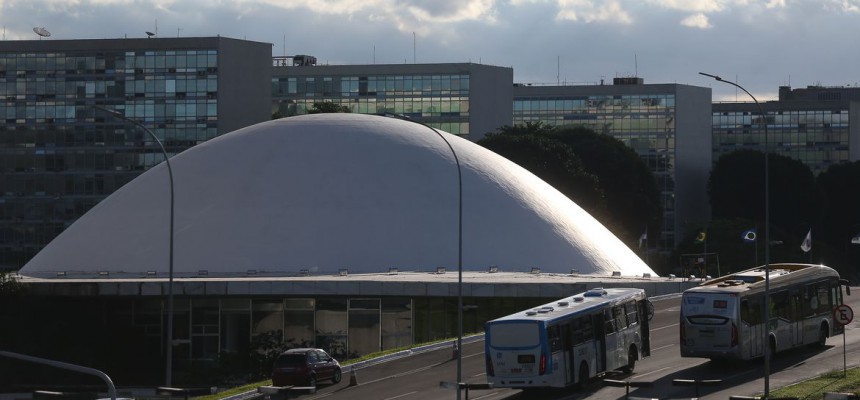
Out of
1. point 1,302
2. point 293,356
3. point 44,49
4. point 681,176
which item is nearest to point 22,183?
point 44,49

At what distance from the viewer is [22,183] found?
482 ft

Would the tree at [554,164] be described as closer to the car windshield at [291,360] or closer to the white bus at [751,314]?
the white bus at [751,314]

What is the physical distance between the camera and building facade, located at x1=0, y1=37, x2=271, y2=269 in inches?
5719

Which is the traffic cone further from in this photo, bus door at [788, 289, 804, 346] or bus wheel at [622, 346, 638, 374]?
bus door at [788, 289, 804, 346]

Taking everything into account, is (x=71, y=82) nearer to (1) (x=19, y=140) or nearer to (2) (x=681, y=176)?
(1) (x=19, y=140)

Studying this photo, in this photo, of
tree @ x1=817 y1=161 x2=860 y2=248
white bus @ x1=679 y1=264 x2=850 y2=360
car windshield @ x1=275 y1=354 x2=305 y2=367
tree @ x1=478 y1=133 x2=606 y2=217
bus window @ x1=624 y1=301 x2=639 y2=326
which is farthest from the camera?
tree @ x1=817 y1=161 x2=860 y2=248

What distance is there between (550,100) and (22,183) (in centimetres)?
7425

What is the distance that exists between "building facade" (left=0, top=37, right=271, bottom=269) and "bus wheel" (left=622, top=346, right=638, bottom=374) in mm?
93652

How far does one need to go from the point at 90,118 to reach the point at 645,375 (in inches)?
3957

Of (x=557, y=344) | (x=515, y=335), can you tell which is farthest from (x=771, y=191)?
(x=515, y=335)

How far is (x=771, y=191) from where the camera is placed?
170 meters

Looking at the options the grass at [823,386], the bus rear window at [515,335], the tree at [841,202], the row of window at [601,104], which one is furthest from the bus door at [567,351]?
the row of window at [601,104]

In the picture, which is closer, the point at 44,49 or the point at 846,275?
the point at 44,49

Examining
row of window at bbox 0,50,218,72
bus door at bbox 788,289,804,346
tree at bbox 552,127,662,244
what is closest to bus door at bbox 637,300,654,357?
bus door at bbox 788,289,804,346
